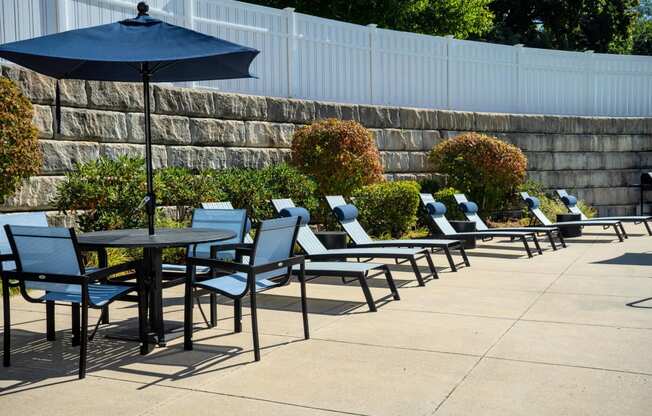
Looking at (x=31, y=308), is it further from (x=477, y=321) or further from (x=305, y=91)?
(x=305, y=91)

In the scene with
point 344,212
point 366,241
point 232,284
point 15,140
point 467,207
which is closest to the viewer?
point 232,284

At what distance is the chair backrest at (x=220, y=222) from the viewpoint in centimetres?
695

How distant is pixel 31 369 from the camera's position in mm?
5074

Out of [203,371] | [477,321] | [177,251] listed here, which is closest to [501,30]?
[177,251]

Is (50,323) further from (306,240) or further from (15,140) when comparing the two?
(306,240)

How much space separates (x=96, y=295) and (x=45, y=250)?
1.56 feet

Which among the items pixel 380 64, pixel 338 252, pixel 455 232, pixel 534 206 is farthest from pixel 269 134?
pixel 534 206

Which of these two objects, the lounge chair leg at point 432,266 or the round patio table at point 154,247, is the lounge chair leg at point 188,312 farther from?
the lounge chair leg at point 432,266

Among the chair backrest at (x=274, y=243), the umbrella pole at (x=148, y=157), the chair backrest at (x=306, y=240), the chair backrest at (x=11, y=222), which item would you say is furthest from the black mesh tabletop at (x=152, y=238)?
the chair backrest at (x=306, y=240)

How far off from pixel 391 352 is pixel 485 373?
0.81m

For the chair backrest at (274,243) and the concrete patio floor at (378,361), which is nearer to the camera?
the concrete patio floor at (378,361)

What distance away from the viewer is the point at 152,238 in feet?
18.6

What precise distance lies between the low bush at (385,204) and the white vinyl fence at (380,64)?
7.24ft

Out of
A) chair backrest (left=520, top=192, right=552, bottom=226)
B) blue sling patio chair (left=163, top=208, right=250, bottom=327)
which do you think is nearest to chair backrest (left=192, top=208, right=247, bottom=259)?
blue sling patio chair (left=163, top=208, right=250, bottom=327)
